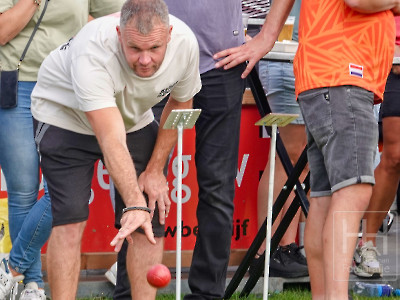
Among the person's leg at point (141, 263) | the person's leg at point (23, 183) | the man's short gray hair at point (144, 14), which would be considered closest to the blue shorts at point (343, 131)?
the man's short gray hair at point (144, 14)

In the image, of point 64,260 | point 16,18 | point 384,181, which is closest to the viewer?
point 64,260

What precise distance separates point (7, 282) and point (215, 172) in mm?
1220

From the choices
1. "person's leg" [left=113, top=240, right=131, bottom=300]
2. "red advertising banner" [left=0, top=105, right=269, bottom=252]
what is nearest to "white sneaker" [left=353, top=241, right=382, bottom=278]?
"red advertising banner" [left=0, top=105, right=269, bottom=252]

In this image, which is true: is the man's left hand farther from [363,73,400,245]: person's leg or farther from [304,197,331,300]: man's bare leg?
[363,73,400,245]: person's leg

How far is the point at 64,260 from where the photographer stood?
442 cm

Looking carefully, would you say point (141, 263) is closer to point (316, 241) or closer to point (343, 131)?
point (316, 241)

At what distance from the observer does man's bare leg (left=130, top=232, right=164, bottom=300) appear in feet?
14.9

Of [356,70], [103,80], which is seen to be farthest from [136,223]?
[356,70]

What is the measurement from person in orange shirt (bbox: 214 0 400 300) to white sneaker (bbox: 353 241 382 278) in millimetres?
1214

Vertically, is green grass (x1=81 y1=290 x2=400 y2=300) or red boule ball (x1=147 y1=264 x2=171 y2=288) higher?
red boule ball (x1=147 y1=264 x2=171 y2=288)

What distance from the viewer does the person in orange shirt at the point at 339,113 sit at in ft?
13.2

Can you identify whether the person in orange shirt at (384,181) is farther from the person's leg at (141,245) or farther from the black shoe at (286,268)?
the person's leg at (141,245)

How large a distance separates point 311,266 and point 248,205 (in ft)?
5.43

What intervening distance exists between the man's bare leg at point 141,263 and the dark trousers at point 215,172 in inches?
23.2
